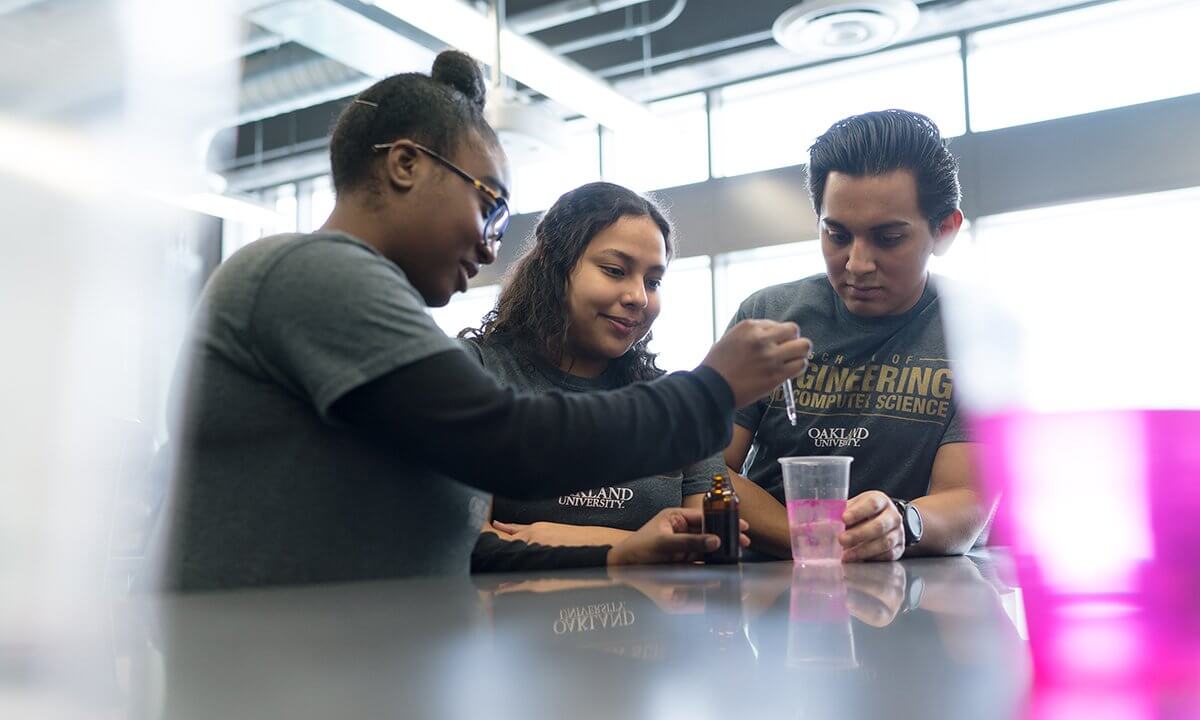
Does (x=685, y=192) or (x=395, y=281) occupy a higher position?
(x=685, y=192)

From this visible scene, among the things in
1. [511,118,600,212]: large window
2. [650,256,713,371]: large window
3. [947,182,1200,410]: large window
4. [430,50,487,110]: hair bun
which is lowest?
[947,182,1200,410]: large window

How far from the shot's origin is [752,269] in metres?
6.66

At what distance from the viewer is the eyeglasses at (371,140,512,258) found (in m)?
1.24

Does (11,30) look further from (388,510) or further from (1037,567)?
(388,510)

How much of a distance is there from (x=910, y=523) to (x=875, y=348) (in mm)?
447

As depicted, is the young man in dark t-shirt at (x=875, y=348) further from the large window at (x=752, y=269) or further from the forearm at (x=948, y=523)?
the large window at (x=752, y=269)

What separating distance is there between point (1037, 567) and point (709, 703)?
0.45ft

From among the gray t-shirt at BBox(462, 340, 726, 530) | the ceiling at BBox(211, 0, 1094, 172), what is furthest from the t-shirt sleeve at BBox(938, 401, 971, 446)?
the ceiling at BBox(211, 0, 1094, 172)

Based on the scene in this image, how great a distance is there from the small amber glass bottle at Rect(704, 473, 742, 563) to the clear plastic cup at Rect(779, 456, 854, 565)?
0.17m

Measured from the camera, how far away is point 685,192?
6.83m

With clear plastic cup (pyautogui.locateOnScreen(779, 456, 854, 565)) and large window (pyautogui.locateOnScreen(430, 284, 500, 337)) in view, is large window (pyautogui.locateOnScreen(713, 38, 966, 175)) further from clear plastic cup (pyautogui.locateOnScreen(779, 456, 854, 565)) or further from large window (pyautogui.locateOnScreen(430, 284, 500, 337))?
clear plastic cup (pyautogui.locateOnScreen(779, 456, 854, 565))

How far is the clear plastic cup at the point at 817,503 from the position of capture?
47.6 inches

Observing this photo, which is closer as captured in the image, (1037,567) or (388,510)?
(1037,567)

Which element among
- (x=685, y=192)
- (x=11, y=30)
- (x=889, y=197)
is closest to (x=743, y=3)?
(x=685, y=192)
